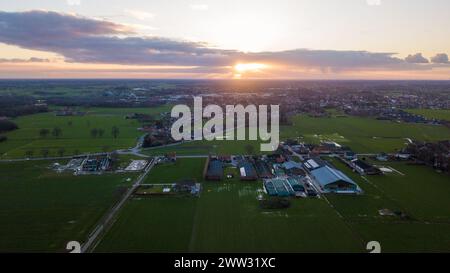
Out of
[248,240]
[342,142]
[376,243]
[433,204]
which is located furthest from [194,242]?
[342,142]

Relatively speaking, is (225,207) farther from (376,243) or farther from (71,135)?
(71,135)

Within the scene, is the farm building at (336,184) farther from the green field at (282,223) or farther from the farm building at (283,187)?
the farm building at (283,187)

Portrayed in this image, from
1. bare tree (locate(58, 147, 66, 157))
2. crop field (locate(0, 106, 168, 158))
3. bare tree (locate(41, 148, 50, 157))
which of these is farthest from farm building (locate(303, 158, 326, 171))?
bare tree (locate(41, 148, 50, 157))

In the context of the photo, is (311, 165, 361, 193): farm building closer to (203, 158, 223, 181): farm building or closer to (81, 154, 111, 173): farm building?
(203, 158, 223, 181): farm building

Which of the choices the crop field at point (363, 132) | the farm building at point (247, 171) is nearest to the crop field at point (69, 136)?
the farm building at point (247, 171)

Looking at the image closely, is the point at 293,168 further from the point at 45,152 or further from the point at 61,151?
the point at 45,152

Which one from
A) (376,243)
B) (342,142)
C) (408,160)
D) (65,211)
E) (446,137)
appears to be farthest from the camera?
(446,137)
